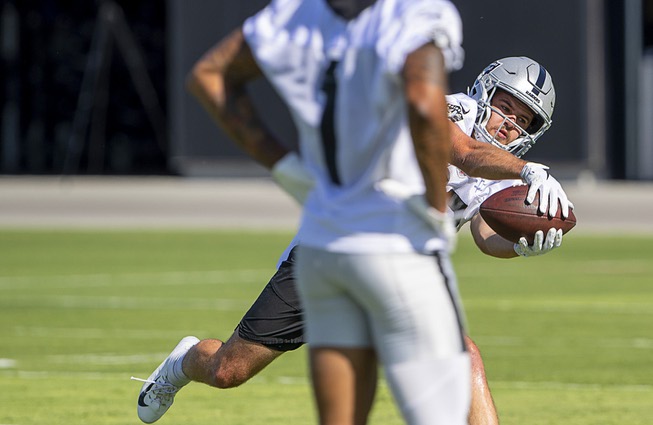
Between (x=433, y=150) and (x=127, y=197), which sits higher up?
(x=433, y=150)

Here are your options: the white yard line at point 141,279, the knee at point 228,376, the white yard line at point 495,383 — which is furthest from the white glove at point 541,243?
the white yard line at point 141,279

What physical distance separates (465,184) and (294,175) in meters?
2.35

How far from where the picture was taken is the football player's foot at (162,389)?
775cm

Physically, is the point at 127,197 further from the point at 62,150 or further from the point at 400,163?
the point at 400,163

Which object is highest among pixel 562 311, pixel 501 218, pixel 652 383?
pixel 501 218

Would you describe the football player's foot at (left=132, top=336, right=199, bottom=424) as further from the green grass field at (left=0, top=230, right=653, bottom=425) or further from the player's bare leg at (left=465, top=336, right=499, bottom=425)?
the player's bare leg at (left=465, top=336, right=499, bottom=425)

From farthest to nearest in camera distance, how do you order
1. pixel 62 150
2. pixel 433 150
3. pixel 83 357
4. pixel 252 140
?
pixel 62 150, pixel 83 357, pixel 252 140, pixel 433 150

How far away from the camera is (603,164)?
30766mm

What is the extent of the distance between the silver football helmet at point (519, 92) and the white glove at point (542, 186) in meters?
0.85

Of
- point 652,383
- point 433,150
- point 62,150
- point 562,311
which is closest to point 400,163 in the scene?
point 433,150

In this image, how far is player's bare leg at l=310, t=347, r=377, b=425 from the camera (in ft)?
15.7

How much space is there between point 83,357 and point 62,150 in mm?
30413

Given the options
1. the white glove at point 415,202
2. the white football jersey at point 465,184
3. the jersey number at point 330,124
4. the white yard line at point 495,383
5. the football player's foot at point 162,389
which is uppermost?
the jersey number at point 330,124

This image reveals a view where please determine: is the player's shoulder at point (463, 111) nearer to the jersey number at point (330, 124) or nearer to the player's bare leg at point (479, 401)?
the player's bare leg at point (479, 401)
